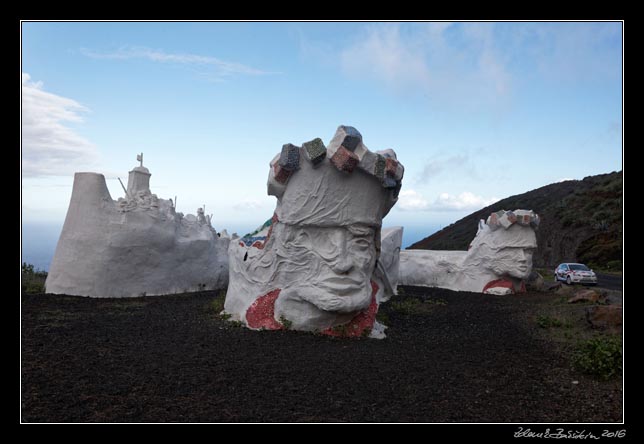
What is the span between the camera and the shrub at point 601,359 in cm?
521

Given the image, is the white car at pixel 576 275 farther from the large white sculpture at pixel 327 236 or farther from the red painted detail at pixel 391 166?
the red painted detail at pixel 391 166

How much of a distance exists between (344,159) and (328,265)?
4.91ft

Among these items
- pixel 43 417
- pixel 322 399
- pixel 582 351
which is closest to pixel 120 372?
pixel 43 417

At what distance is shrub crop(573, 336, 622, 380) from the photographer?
521 cm

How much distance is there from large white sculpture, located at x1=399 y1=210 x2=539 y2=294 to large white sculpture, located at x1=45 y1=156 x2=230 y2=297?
770cm

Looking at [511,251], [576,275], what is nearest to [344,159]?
[511,251]

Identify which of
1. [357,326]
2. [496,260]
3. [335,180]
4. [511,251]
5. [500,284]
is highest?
[335,180]

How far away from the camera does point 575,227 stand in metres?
32.5

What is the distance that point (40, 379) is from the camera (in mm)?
4805

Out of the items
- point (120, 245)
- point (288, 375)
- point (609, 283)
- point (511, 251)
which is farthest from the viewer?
point (609, 283)

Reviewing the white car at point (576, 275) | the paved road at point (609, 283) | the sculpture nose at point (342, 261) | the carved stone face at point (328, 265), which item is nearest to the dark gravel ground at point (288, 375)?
the carved stone face at point (328, 265)

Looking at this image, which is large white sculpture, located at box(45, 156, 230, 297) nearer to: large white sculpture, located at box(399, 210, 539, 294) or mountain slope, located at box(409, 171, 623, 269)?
large white sculpture, located at box(399, 210, 539, 294)

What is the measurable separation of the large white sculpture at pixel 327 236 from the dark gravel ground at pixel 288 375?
39cm

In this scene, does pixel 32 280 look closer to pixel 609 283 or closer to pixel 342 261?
pixel 342 261
